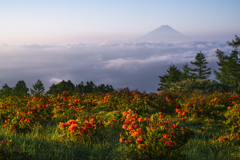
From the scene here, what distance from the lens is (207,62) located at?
4303 centimetres

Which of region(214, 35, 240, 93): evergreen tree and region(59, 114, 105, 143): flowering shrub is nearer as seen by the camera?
Answer: region(59, 114, 105, 143): flowering shrub

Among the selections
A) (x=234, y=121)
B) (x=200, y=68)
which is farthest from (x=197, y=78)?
(x=234, y=121)

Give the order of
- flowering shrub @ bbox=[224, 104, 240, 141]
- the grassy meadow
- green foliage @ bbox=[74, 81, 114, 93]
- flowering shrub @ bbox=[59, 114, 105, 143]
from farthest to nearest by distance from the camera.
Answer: green foliage @ bbox=[74, 81, 114, 93] < flowering shrub @ bbox=[224, 104, 240, 141] < flowering shrub @ bbox=[59, 114, 105, 143] < the grassy meadow

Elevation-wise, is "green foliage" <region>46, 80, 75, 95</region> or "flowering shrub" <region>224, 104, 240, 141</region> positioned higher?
"flowering shrub" <region>224, 104, 240, 141</region>

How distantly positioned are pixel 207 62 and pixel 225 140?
4004cm

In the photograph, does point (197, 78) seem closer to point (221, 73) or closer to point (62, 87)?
point (221, 73)

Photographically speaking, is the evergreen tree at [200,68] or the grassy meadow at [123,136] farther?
the evergreen tree at [200,68]

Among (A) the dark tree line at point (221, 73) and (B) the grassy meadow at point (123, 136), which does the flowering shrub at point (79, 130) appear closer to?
(B) the grassy meadow at point (123, 136)

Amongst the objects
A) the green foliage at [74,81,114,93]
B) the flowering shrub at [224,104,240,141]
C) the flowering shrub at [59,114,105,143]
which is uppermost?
the flowering shrub at [59,114,105,143]

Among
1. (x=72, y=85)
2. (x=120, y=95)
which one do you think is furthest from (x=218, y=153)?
(x=72, y=85)

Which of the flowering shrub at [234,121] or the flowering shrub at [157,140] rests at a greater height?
the flowering shrub at [157,140]

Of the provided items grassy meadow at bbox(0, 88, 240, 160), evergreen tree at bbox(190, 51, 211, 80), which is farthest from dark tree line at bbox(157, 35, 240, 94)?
grassy meadow at bbox(0, 88, 240, 160)

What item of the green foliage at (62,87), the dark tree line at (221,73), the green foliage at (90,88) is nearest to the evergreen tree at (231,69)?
the dark tree line at (221,73)

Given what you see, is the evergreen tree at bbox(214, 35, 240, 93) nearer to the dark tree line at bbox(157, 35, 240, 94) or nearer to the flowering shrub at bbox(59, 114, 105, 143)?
the dark tree line at bbox(157, 35, 240, 94)
